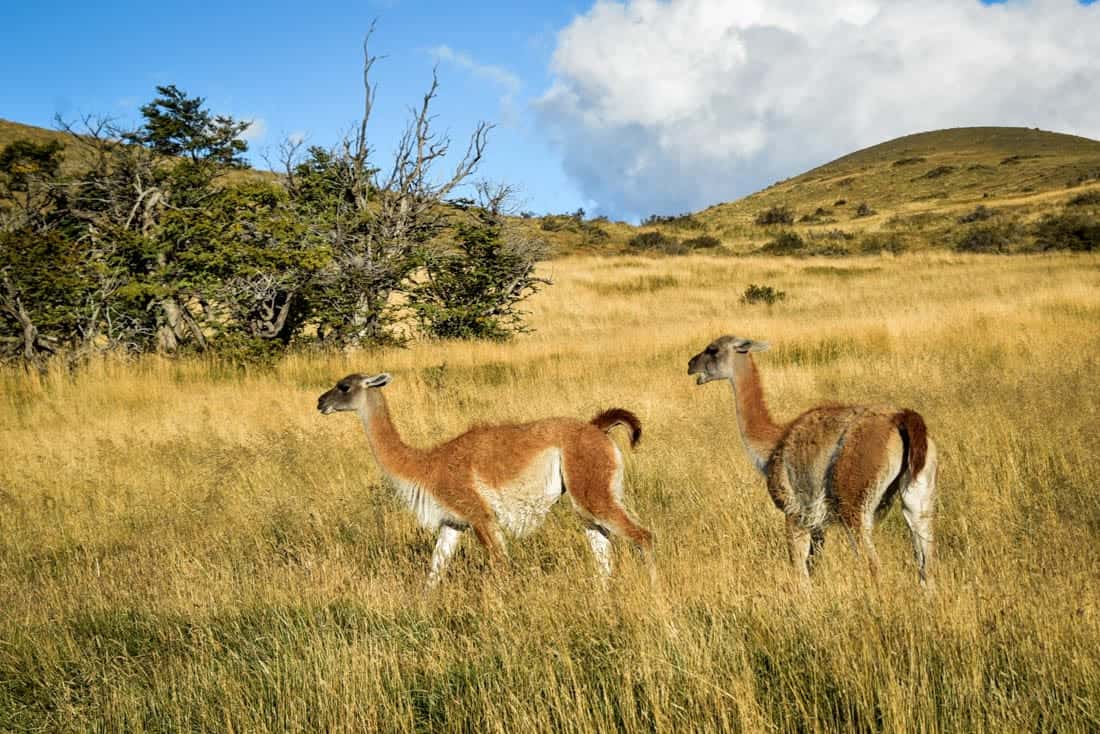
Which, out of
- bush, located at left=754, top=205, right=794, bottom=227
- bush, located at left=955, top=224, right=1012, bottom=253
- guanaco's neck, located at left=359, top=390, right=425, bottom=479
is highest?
bush, located at left=754, top=205, right=794, bottom=227

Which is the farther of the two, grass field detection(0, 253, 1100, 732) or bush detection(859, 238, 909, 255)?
bush detection(859, 238, 909, 255)

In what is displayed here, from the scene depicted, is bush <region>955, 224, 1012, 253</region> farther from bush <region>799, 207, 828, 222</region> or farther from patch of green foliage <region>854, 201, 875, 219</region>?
bush <region>799, 207, 828, 222</region>

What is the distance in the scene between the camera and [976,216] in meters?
52.3

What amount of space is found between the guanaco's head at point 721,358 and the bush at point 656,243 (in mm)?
42640

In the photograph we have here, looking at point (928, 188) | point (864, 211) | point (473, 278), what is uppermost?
point (928, 188)

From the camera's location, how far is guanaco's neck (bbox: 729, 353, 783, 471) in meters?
5.86

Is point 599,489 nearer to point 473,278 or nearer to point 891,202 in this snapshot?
point 473,278

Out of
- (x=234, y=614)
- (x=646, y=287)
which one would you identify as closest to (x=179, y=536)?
(x=234, y=614)

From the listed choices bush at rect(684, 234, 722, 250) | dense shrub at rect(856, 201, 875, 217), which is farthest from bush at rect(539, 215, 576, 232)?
dense shrub at rect(856, 201, 875, 217)

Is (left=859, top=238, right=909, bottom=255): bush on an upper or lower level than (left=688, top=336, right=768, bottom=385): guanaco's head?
upper

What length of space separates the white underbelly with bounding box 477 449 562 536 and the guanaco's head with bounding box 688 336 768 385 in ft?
5.45

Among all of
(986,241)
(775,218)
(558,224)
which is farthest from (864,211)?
(558,224)

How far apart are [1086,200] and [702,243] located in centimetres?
2324

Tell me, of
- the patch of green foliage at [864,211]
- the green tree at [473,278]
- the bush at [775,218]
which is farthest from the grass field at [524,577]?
the patch of green foliage at [864,211]
